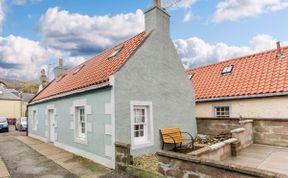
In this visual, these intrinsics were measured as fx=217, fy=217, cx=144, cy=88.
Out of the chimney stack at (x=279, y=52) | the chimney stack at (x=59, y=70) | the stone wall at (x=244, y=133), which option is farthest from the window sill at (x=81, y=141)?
the chimney stack at (x=279, y=52)

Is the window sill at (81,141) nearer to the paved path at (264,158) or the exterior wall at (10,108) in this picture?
the paved path at (264,158)

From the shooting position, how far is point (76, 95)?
11.0m

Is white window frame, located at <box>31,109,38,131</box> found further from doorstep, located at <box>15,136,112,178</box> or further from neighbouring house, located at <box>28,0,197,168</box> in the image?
doorstep, located at <box>15,136,112,178</box>

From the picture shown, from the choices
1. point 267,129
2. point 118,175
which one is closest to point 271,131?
point 267,129

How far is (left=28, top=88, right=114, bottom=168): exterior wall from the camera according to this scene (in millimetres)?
8695

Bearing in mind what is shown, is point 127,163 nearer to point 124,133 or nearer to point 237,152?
point 124,133

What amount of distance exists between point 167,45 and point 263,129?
634 cm

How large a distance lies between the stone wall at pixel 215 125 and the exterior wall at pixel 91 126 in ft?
23.0

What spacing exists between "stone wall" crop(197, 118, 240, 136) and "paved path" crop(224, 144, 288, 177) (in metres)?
2.07

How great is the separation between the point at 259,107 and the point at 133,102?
26.5 ft

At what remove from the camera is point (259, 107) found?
42.0 ft

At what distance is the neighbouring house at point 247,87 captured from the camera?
40.3 ft

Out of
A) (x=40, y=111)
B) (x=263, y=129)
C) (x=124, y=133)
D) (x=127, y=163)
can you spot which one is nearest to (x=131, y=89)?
(x=124, y=133)

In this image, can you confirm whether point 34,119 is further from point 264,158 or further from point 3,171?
point 264,158
